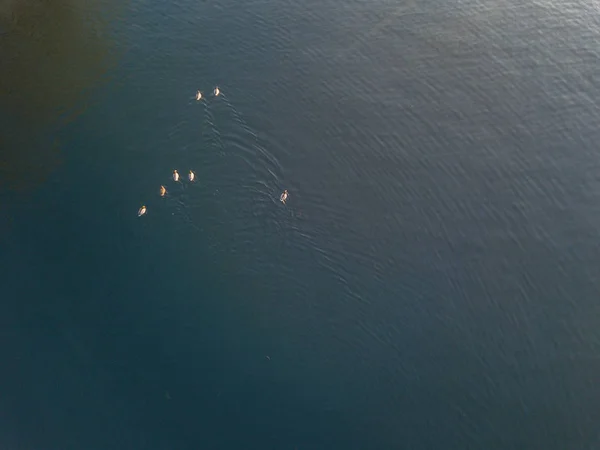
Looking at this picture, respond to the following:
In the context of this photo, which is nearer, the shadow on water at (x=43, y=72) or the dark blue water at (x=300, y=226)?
the dark blue water at (x=300, y=226)

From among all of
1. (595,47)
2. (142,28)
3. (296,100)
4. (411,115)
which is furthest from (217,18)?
(595,47)

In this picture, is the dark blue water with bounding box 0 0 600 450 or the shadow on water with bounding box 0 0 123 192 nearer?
the dark blue water with bounding box 0 0 600 450

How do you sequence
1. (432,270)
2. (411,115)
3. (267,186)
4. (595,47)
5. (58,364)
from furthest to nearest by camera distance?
(595,47) < (411,115) < (267,186) < (432,270) < (58,364)

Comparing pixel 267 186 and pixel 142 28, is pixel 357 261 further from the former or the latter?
pixel 142 28

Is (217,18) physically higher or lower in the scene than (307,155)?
higher

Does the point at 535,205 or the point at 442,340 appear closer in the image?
the point at 442,340
